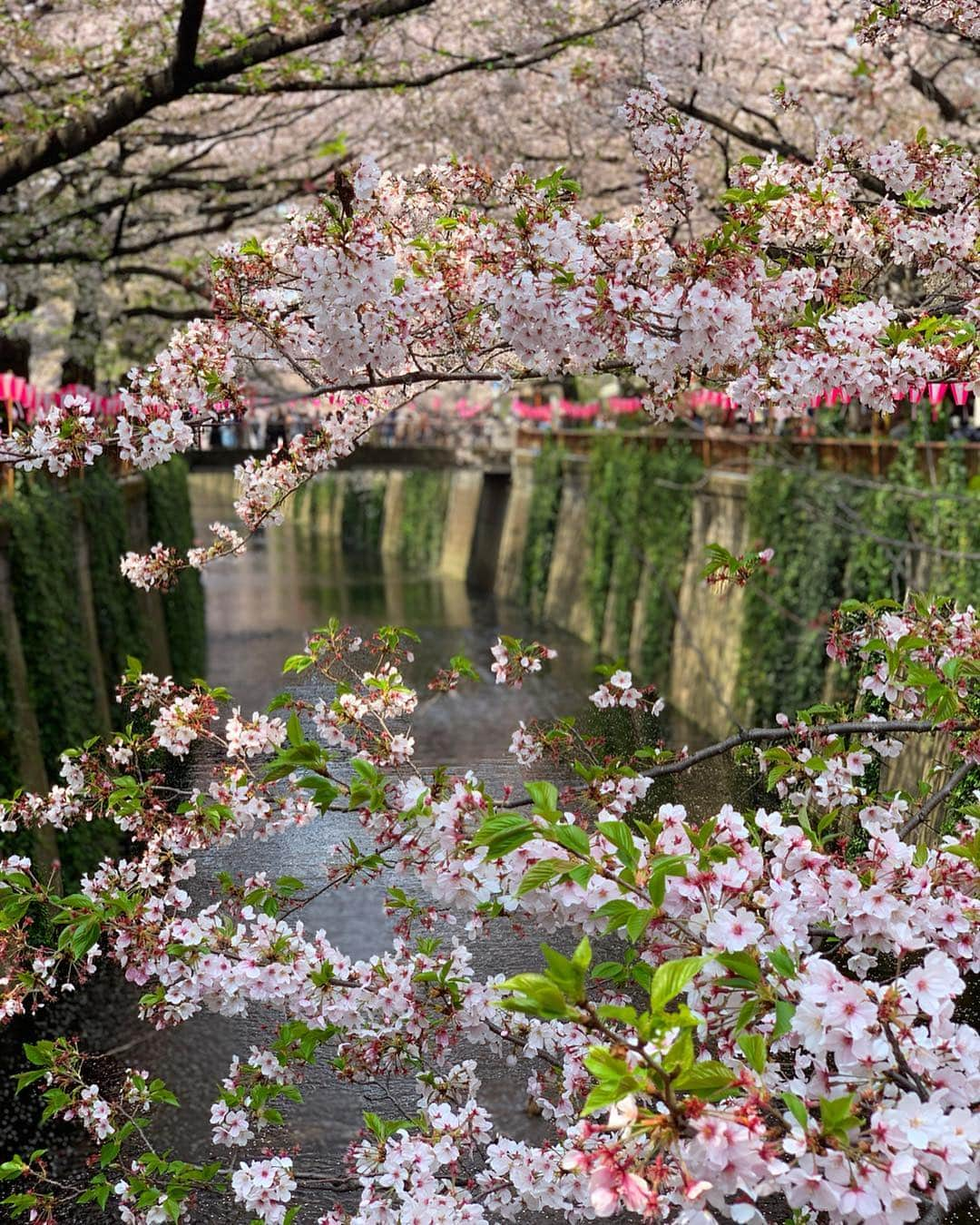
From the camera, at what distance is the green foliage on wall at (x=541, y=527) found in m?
25.0

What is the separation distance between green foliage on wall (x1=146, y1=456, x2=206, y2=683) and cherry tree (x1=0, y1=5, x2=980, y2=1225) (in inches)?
461

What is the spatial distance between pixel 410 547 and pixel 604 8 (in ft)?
90.6

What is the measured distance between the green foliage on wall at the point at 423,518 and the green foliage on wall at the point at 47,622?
21.8 meters

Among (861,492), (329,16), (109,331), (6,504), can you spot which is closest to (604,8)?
(329,16)

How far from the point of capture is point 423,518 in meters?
34.7

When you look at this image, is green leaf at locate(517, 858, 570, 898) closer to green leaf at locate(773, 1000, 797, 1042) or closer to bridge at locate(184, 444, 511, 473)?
green leaf at locate(773, 1000, 797, 1042)

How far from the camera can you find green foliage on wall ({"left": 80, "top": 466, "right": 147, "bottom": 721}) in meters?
12.3

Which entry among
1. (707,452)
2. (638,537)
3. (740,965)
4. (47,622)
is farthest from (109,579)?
(740,965)

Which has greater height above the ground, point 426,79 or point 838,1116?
point 426,79

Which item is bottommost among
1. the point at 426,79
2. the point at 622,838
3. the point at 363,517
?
the point at 363,517

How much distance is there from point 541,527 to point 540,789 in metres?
23.4

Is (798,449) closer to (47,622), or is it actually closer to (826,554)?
(826,554)

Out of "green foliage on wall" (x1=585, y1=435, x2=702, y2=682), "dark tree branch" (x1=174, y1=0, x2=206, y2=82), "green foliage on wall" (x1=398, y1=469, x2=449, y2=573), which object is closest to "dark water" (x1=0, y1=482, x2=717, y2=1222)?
"green foliage on wall" (x1=585, y1=435, x2=702, y2=682)

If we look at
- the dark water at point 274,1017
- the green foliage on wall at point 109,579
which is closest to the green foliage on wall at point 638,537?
the dark water at point 274,1017
